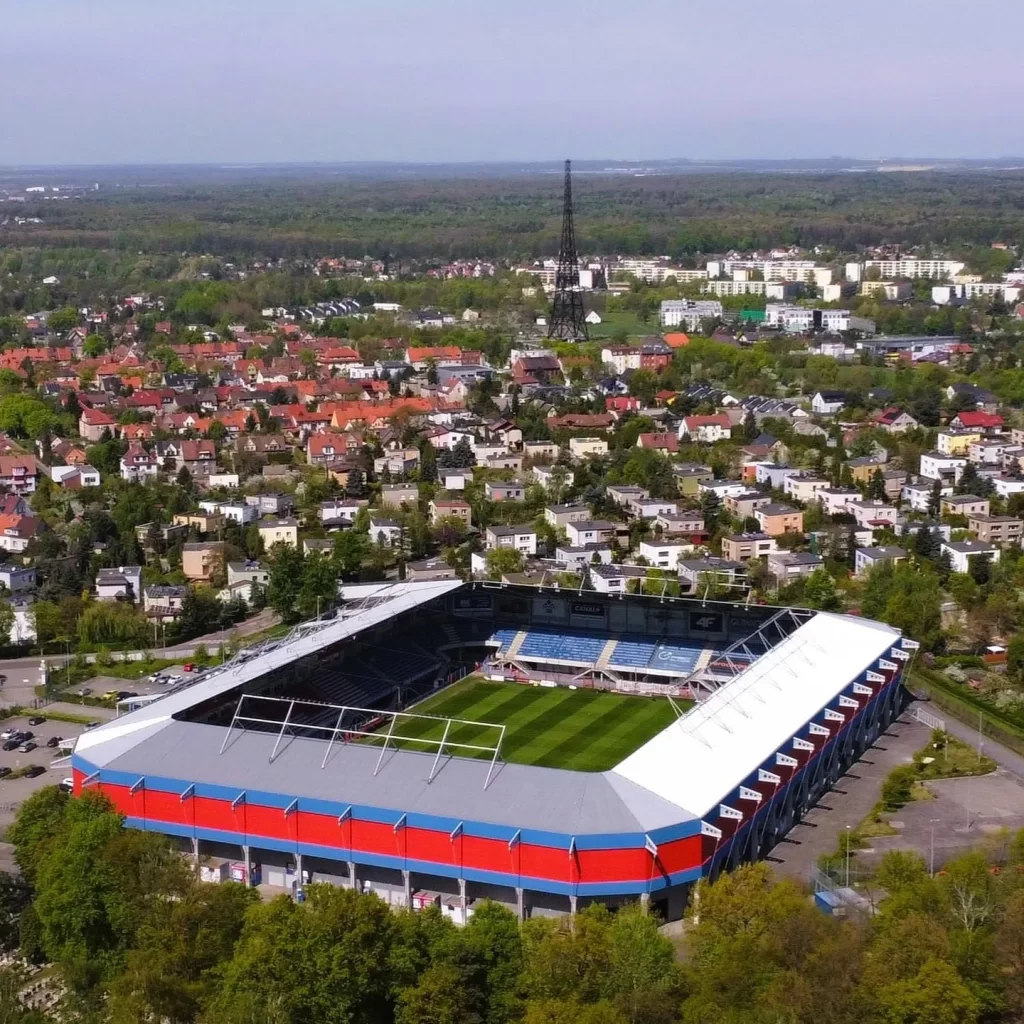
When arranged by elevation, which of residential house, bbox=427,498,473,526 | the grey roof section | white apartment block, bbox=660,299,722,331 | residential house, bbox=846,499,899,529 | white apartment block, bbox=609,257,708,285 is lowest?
residential house, bbox=427,498,473,526

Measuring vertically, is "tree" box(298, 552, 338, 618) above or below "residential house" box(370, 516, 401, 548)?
above

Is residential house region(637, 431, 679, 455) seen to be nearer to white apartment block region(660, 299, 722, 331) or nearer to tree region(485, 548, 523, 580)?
tree region(485, 548, 523, 580)

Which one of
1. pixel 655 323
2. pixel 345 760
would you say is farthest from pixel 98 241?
pixel 345 760

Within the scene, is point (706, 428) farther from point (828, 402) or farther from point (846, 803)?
point (846, 803)

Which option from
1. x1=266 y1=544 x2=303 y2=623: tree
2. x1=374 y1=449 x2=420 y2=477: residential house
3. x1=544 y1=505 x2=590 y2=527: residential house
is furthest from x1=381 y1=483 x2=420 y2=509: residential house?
x1=266 y1=544 x2=303 y2=623: tree

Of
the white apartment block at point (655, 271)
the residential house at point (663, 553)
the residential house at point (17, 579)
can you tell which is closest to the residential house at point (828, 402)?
the residential house at point (663, 553)

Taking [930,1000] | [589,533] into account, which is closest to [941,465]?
[589,533]
